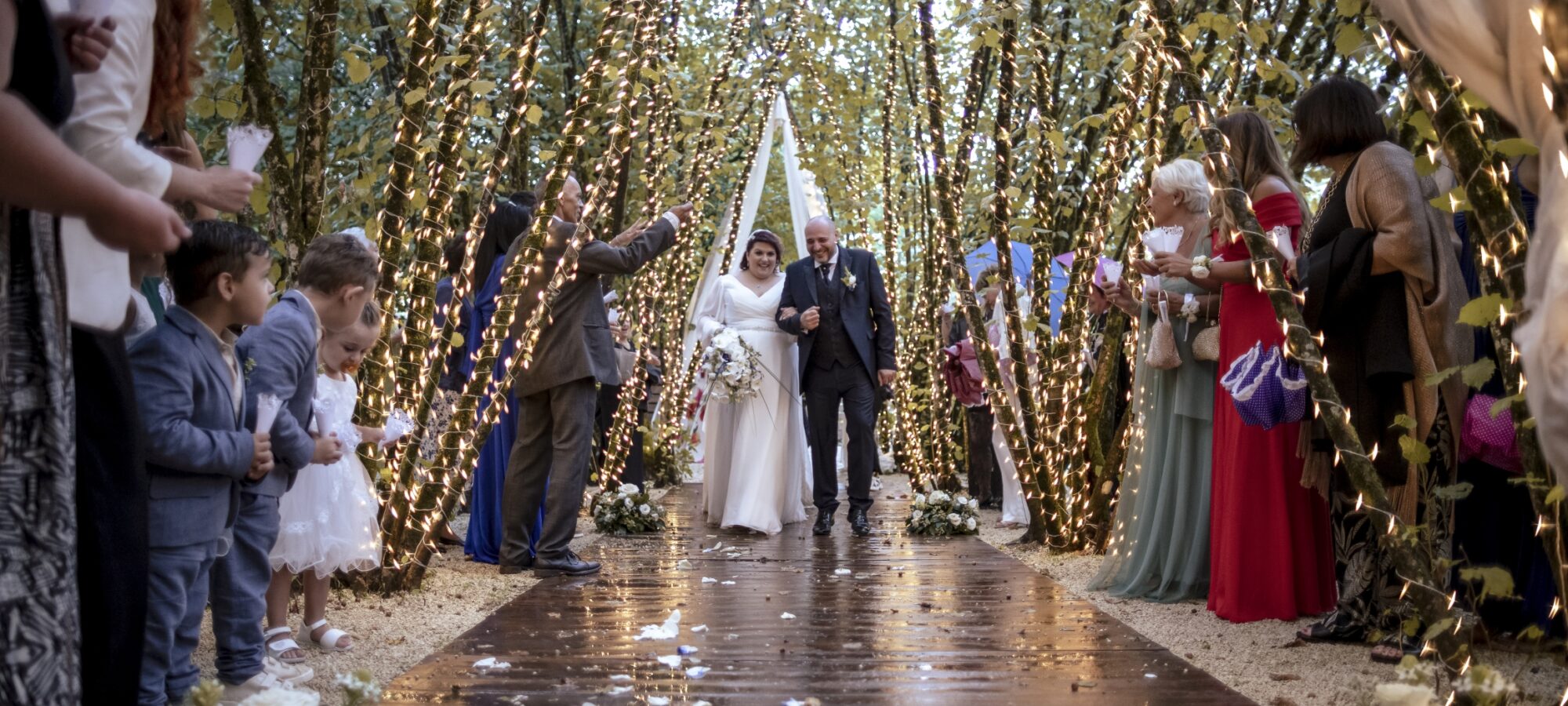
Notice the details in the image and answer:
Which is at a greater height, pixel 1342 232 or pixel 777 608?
pixel 1342 232

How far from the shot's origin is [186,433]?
2.78 metres

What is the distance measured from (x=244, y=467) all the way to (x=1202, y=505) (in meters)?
3.52

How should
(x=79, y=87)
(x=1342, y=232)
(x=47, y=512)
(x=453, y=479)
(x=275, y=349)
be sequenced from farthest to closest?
(x=453, y=479) < (x=1342, y=232) < (x=275, y=349) < (x=79, y=87) < (x=47, y=512)

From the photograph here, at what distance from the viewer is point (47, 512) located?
5.09 ft

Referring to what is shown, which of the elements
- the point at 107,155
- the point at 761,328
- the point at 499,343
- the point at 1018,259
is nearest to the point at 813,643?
the point at 499,343

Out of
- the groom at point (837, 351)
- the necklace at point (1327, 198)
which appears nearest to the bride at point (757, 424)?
the groom at point (837, 351)

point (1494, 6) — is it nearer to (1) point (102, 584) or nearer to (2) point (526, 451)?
(1) point (102, 584)

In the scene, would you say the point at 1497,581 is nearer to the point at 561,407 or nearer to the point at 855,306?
the point at 561,407

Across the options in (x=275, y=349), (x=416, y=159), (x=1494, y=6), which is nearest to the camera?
(x=1494, y=6)

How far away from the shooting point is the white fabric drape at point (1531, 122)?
1.58m

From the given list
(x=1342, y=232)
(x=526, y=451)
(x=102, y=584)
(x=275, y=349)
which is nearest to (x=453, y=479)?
(x=526, y=451)

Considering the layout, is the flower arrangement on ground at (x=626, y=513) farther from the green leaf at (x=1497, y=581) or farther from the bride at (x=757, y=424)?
the green leaf at (x=1497, y=581)

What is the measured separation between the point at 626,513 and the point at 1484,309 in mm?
6056

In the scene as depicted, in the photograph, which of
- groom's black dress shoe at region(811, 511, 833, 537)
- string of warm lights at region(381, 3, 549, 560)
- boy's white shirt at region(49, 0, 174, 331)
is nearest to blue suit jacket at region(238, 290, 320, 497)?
boy's white shirt at region(49, 0, 174, 331)
